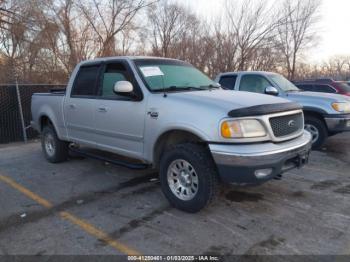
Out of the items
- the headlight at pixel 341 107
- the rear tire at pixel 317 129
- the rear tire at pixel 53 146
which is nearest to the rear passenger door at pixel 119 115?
the rear tire at pixel 53 146

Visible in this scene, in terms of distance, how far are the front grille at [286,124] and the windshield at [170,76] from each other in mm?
1320

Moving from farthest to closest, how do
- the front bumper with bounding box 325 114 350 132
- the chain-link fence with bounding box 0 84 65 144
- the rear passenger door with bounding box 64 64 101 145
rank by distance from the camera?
the chain-link fence with bounding box 0 84 65 144
the front bumper with bounding box 325 114 350 132
the rear passenger door with bounding box 64 64 101 145

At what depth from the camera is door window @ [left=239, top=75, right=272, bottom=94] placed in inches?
304

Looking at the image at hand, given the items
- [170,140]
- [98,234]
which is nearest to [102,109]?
[170,140]

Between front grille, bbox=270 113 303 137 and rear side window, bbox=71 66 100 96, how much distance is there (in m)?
2.92

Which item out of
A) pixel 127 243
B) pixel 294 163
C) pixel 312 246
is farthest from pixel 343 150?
pixel 127 243

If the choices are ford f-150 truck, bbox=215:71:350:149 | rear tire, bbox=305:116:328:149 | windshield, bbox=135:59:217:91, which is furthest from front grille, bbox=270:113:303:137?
rear tire, bbox=305:116:328:149

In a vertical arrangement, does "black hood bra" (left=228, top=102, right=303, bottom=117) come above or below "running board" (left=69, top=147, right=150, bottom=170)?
above

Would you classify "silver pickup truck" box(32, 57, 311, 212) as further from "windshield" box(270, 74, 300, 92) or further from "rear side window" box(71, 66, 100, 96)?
"windshield" box(270, 74, 300, 92)

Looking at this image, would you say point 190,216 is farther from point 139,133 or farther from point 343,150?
point 343,150

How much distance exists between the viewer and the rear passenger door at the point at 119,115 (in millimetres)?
4227

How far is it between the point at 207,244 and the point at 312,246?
105 centimetres

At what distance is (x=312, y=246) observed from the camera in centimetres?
305

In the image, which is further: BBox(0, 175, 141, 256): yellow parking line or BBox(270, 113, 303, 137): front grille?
BBox(270, 113, 303, 137): front grille
